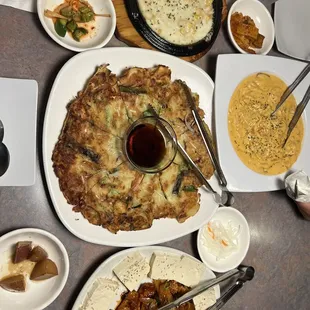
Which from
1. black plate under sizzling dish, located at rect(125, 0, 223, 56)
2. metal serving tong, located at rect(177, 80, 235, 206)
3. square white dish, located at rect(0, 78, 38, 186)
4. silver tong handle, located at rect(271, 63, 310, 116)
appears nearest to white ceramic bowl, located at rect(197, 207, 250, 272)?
metal serving tong, located at rect(177, 80, 235, 206)

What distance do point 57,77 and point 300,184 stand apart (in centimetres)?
144

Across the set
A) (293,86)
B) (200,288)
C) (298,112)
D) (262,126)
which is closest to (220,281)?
(200,288)

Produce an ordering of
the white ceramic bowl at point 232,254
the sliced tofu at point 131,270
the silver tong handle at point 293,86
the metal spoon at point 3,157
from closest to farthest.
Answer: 1. the metal spoon at point 3,157
2. the sliced tofu at point 131,270
3. the white ceramic bowl at point 232,254
4. the silver tong handle at point 293,86

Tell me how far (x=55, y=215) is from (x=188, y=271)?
74 centimetres

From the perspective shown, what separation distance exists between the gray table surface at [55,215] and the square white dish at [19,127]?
105 millimetres

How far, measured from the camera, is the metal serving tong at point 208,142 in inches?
103

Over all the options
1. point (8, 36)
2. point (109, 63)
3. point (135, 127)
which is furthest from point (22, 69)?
point (135, 127)

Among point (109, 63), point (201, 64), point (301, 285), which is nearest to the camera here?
point (109, 63)

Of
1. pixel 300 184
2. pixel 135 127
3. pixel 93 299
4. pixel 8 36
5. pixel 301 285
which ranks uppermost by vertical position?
pixel 8 36

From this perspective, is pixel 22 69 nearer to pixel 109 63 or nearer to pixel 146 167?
pixel 109 63

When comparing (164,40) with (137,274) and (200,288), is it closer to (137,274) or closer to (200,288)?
(137,274)

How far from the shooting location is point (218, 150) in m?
2.74

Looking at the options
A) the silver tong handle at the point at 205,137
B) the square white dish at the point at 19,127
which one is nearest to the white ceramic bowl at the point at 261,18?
the silver tong handle at the point at 205,137

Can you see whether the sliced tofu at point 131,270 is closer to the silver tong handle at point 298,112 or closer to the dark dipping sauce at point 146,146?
the dark dipping sauce at point 146,146
